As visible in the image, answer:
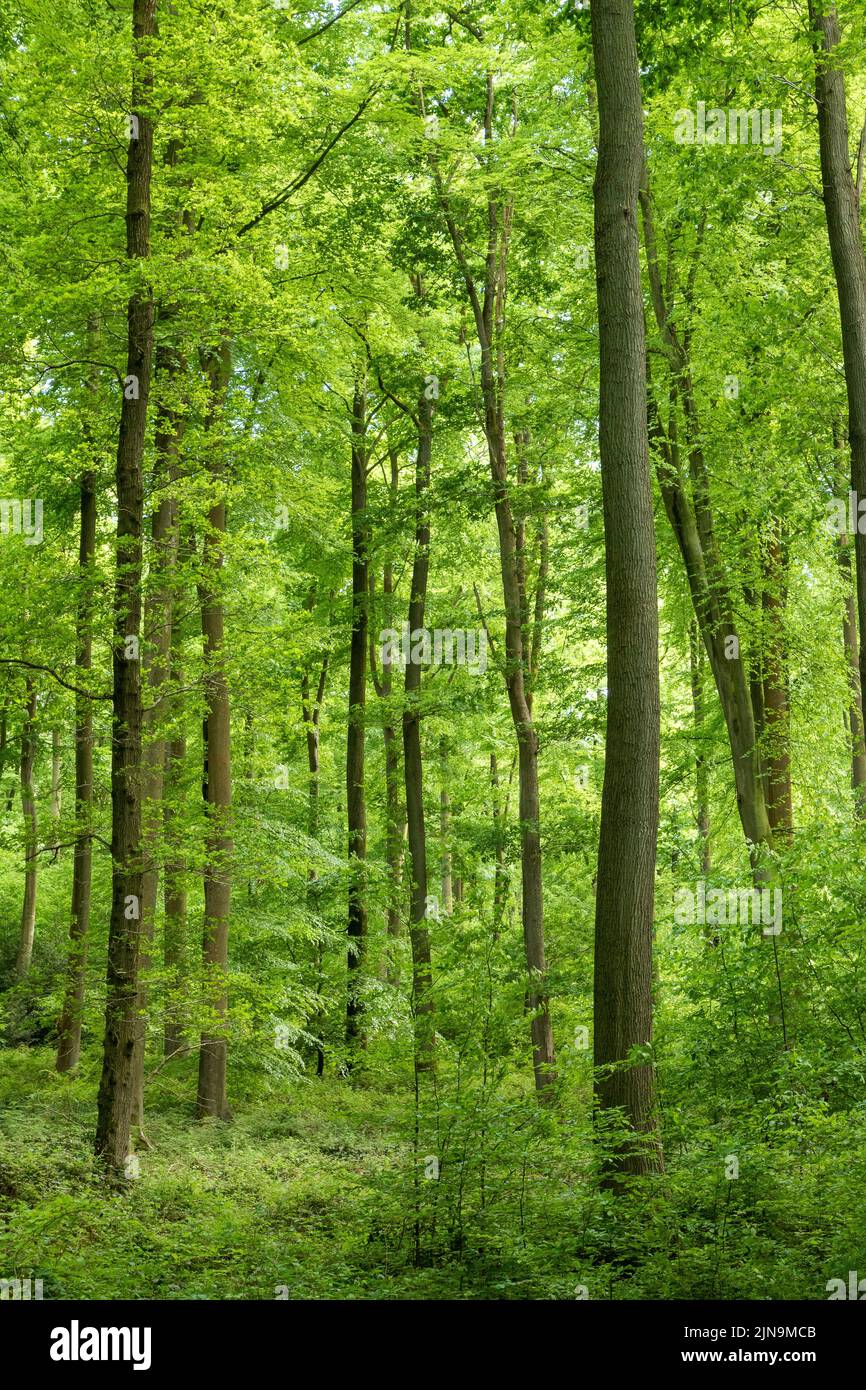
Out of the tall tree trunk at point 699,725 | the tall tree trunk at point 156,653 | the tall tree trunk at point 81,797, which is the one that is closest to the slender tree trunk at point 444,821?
the tall tree trunk at point 699,725

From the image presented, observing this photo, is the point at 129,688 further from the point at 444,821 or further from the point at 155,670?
the point at 444,821

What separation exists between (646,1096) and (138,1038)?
5142mm

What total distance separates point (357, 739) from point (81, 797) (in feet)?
20.2

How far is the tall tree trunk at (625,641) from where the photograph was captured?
23.3ft

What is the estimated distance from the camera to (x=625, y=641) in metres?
7.38

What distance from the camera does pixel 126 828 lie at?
10.2 meters

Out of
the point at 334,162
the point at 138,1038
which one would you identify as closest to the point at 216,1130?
the point at 138,1038

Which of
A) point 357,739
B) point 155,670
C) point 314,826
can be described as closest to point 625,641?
point 155,670

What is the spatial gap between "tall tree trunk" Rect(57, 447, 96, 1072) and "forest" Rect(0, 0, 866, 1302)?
0.11 m

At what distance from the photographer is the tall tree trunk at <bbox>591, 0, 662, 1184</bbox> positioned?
7.09 metres

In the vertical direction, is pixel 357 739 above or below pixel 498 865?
above

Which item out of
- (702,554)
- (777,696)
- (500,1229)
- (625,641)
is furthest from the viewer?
(777,696)

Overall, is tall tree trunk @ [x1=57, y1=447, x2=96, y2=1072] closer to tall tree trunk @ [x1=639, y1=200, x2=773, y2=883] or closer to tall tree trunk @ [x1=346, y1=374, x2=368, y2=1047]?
tall tree trunk @ [x1=346, y1=374, x2=368, y2=1047]

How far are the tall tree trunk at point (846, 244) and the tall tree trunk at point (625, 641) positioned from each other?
10.1 ft
